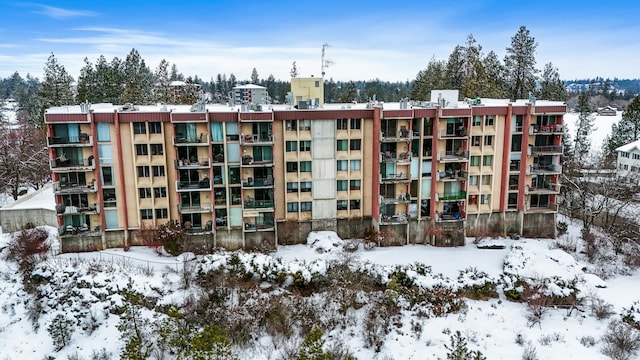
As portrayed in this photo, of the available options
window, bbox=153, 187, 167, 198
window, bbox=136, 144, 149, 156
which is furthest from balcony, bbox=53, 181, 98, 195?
window, bbox=153, 187, 167, 198

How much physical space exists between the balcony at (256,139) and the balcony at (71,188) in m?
13.6

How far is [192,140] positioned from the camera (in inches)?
1597

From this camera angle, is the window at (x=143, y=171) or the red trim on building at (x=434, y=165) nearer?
the window at (x=143, y=171)

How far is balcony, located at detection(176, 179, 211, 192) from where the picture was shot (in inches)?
1601

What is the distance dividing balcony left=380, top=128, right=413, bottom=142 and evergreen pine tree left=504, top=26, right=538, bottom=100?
3124 centimetres

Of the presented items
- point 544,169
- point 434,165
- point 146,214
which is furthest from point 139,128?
point 544,169

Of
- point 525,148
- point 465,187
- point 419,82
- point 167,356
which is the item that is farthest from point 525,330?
point 419,82

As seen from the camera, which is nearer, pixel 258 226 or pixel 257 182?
pixel 257 182

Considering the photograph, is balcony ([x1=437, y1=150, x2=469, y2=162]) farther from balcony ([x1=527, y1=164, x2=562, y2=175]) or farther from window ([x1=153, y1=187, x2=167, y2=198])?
window ([x1=153, y1=187, x2=167, y2=198])

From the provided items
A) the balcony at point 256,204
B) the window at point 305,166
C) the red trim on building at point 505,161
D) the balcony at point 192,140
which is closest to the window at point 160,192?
the balcony at point 192,140

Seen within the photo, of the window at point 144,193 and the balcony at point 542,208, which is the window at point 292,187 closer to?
the window at point 144,193

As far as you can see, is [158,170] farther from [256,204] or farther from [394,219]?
[394,219]

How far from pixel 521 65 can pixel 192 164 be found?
49.6m

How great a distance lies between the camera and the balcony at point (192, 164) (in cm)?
4038
